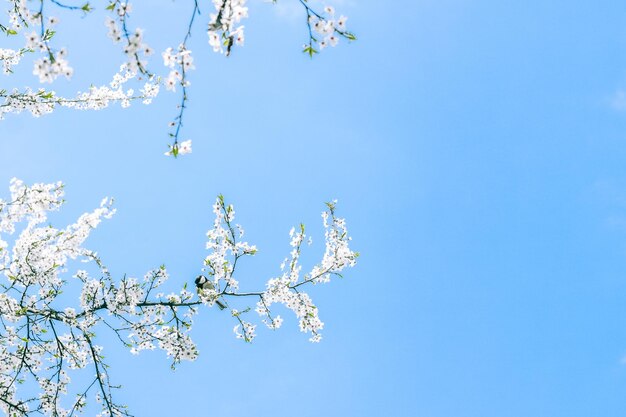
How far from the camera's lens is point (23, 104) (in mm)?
8852

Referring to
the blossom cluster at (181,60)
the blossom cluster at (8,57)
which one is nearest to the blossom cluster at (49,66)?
the blossom cluster at (181,60)

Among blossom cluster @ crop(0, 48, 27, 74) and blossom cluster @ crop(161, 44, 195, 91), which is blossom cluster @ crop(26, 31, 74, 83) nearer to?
blossom cluster @ crop(161, 44, 195, 91)

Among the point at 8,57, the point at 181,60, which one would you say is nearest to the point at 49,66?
the point at 181,60

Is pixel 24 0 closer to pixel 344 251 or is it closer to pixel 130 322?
pixel 130 322

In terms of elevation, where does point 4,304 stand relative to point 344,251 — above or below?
below

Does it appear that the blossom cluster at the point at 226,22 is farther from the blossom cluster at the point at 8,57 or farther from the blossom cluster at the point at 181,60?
the blossom cluster at the point at 8,57

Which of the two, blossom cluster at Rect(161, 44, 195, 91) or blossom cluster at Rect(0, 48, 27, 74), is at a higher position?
blossom cluster at Rect(0, 48, 27, 74)

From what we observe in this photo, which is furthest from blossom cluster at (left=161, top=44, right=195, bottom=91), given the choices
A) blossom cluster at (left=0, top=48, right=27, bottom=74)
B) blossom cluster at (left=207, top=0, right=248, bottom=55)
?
blossom cluster at (left=0, top=48, right=27, bottom=74)

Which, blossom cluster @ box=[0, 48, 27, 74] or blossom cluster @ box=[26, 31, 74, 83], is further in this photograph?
blossom cluster @ box=[0, 48, 27, 74]

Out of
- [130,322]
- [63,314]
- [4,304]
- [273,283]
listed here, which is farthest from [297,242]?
[4,304]

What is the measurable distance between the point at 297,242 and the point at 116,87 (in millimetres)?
4836

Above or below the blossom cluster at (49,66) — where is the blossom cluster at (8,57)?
above

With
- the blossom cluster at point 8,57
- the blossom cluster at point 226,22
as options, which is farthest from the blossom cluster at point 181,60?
the blossom cluster at point 8,57

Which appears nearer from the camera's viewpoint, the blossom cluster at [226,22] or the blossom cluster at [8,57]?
the blossom cluster at [226,22]
